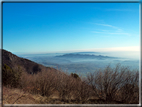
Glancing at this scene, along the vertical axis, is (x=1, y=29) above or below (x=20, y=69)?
above

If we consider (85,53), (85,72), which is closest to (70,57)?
(85,53)

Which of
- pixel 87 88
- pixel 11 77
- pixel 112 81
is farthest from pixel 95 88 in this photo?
pixel 11 77

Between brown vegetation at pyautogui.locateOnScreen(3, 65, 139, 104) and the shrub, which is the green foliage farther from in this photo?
the shrub

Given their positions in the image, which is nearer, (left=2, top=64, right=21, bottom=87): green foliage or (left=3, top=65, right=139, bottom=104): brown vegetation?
(left=3, top=65, right=139, bottom=104): brown vegetation

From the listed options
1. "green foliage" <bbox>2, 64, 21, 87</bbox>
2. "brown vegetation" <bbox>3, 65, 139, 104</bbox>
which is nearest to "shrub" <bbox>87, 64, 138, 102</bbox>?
"brown vegetation" <bbox>3, 65, 139, 104</bbox>

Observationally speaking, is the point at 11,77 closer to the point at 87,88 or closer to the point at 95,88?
the point at 87,88

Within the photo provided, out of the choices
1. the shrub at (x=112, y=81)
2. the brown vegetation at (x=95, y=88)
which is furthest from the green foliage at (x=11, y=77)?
the shrub at (x=112, y=81)

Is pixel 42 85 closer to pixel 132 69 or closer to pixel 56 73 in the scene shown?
pixel 56 73

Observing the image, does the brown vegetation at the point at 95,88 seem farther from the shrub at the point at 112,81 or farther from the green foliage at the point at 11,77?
the green foliage at the point at 11,77
